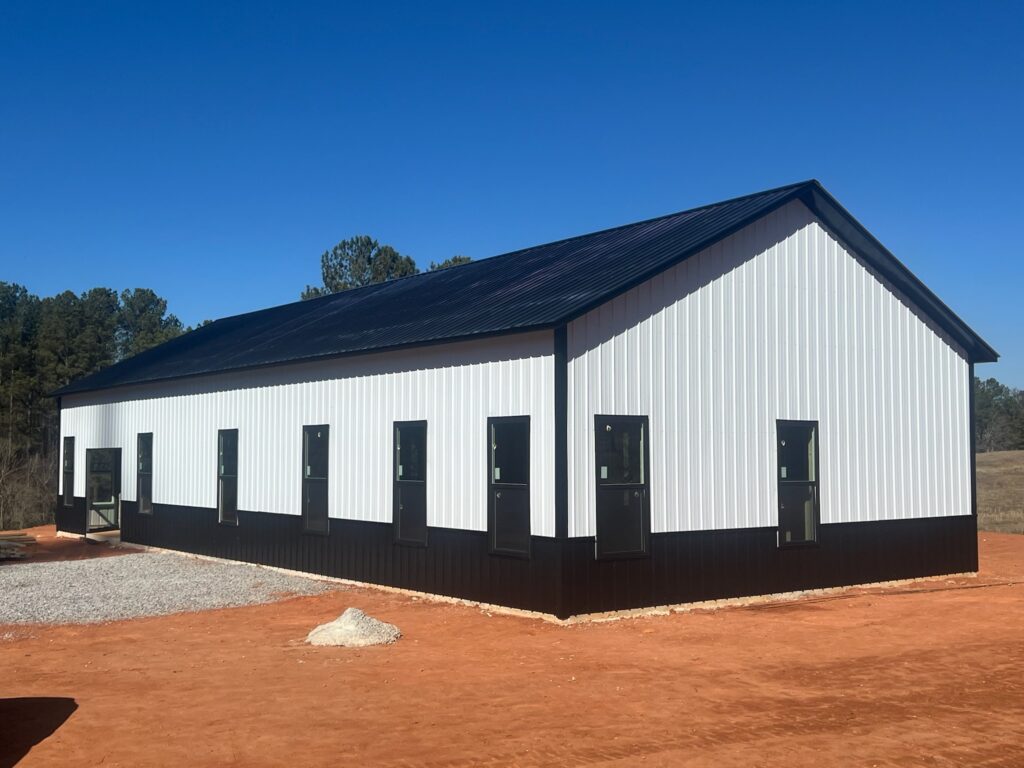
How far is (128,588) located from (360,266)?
3700cm

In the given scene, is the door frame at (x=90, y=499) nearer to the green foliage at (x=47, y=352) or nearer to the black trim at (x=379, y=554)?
the black trim at (x=379, y=554)

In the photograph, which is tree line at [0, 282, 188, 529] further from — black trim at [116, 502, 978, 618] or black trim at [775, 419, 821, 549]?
black trim at [775, 419, 821, 549]

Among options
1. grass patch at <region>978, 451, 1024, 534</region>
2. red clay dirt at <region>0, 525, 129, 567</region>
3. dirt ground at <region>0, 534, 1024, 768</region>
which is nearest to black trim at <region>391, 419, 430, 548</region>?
dirt ground at <region>0, 534, 1024, 768</region>

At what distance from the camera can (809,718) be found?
8180mm

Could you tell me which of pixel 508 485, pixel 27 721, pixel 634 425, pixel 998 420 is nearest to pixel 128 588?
pixel 508 485

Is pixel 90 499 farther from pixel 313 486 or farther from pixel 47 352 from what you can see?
pixel 47 352

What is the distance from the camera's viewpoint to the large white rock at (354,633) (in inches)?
456

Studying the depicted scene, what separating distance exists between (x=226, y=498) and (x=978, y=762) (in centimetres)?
1608

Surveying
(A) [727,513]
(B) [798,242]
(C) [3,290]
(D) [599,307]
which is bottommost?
(A) [727,513]

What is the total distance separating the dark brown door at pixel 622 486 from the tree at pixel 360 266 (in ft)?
129

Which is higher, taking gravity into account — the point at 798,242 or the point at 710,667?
the point at 798,242

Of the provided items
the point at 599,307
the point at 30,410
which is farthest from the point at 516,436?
the point at 30,410

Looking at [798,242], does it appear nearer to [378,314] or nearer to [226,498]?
[378,314]

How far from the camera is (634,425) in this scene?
13.7 m
